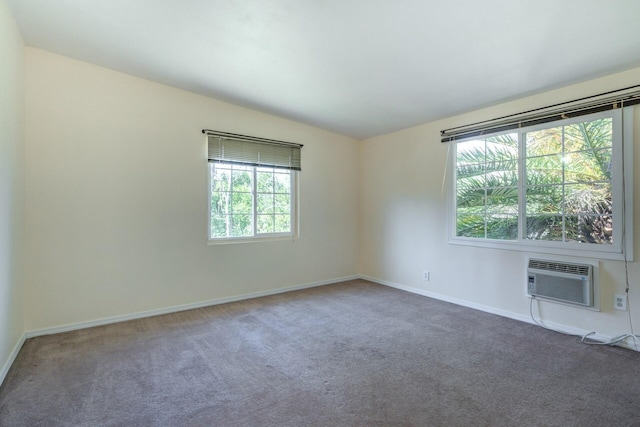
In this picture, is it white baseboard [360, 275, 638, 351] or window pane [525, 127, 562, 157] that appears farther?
window pane [525, 127, 562, 157]

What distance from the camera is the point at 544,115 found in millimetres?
3143

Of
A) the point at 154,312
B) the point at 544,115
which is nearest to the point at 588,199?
the point at 544,115

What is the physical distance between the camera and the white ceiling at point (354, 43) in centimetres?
212

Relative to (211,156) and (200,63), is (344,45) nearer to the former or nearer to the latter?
(200,63)

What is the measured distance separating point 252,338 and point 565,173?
3.42 m

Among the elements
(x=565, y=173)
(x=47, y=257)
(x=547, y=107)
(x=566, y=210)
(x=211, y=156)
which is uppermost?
(x=547, y=107)

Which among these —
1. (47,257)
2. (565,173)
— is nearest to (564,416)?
(565,173)

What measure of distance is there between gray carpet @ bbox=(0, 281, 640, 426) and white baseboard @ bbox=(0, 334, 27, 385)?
2.1 inches

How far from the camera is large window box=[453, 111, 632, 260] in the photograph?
2789 millimetres

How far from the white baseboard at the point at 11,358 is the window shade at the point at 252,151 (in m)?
2.45

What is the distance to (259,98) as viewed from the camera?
150 inches

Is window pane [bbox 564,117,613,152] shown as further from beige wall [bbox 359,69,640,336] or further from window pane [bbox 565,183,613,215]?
window pane [bbox 565,183,613,215]

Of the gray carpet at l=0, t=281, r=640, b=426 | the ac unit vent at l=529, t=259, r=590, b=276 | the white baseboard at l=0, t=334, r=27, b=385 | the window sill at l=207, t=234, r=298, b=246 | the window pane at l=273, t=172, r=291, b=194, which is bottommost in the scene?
the gray carpet at l=0, t=281, r=640, b=426

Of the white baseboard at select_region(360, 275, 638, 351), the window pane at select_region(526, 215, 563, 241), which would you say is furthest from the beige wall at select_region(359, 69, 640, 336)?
the window pane at select_region(526, 215, 563, 241)
